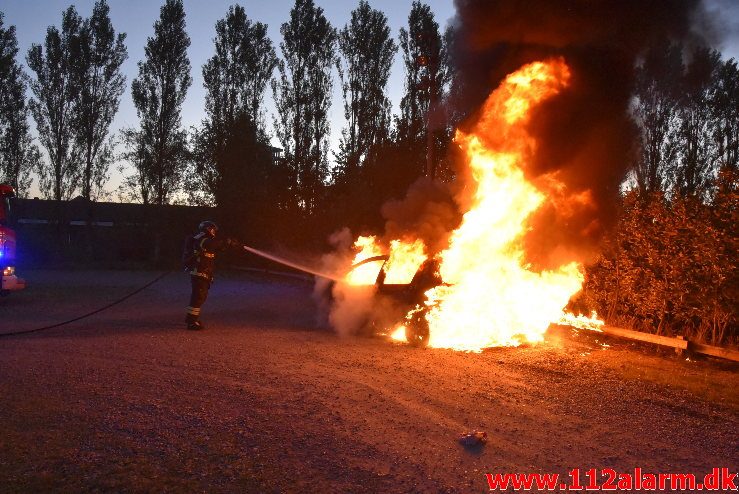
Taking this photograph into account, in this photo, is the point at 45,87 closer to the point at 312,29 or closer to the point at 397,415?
the point at 312,29

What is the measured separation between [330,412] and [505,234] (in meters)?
5.91

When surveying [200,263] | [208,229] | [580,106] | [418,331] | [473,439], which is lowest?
[473,439]

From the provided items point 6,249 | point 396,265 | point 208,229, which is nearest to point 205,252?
point 208,229

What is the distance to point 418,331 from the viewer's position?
970 cm

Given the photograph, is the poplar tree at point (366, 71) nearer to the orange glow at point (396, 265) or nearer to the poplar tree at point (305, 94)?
the poplar tree at point (305, 94)

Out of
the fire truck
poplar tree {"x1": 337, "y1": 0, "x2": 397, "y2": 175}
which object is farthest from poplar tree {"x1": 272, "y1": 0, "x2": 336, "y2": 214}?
the fire truck

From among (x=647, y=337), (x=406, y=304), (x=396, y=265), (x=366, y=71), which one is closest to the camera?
(x=647, y=337)

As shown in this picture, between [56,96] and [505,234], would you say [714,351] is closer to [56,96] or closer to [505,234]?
[505,234]

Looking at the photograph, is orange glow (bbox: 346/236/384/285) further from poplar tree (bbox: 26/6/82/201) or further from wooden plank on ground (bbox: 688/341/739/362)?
poplar tree (bbox: 26/6/82/201)

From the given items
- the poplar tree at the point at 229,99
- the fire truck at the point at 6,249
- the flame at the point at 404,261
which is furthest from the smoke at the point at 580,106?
the poplar tree at the point at 229,99

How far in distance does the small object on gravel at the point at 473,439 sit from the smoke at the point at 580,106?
6.11 m

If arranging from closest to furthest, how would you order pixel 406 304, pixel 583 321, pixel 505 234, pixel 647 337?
1. pixel 647 337
2. pixel 406 304
3. pixel 505 234
4. pixel 583 321

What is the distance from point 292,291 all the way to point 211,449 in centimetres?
1539

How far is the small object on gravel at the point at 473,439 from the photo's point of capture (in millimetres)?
4938
